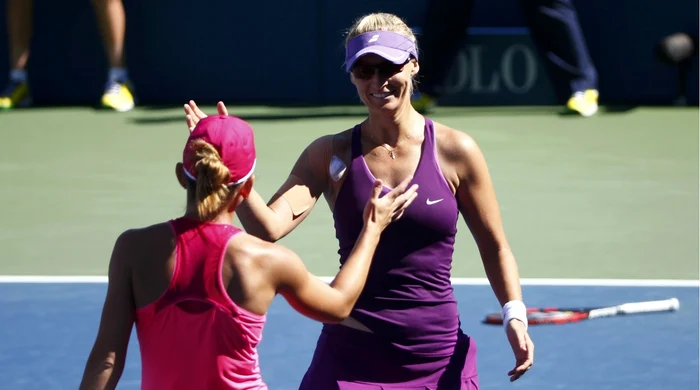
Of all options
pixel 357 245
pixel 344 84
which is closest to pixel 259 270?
pixel 357 245

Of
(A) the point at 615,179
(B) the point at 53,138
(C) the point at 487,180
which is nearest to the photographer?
(C) the point at 487,180

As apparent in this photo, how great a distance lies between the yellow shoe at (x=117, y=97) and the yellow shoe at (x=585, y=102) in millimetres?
3899

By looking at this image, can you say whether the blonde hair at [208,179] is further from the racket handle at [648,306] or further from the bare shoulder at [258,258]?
the racket handle at [648,306]

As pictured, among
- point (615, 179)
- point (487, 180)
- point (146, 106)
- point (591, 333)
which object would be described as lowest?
point (146, 106)

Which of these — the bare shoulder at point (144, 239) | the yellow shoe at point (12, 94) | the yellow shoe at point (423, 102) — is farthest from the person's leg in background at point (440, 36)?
the bare shoulder at point (144, 239)

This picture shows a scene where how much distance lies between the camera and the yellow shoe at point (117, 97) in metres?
12.0

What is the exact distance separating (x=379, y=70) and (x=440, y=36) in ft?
24.7

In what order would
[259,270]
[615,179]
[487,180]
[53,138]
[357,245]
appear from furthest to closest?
[53,138] → [615,179] → [487,180] → [357,245] → [259,270]

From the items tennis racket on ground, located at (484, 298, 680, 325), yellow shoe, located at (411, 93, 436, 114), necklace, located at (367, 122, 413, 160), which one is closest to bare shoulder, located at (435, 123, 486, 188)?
necklace, located at (367, 122, 413, 160)

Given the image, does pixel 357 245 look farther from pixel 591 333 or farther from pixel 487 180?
pixel 591 333

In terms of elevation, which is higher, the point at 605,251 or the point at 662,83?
the point at 605,251

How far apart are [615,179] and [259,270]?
6381 millimetres

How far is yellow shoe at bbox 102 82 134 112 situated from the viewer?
11953 millimetres

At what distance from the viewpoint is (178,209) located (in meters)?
8.36
